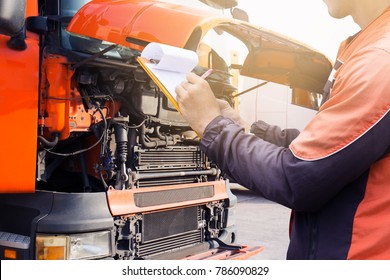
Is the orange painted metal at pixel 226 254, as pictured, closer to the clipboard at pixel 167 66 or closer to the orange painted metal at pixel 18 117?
the orange painted metal at pixel 18 117

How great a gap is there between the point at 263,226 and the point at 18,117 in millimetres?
5270

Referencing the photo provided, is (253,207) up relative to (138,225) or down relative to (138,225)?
down

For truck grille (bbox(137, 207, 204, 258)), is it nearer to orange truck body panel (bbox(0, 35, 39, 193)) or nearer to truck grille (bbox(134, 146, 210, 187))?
truck grille (bbox(134, 146, 210, 187))

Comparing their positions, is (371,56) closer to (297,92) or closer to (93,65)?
(93,65)

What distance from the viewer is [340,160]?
1096mm

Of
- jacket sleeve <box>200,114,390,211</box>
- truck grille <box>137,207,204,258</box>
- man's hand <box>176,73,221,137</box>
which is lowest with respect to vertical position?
truck grille <box>137,207,204,258</box>

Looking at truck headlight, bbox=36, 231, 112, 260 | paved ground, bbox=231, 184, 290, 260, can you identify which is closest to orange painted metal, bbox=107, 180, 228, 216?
truck headlight, bbox=36, 231, 112, 260

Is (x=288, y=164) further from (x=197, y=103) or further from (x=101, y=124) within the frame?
(x=101, y=124)

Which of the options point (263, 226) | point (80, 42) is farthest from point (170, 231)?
point (263, 226)

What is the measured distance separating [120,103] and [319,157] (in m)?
2.22

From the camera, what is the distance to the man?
42.9 inches

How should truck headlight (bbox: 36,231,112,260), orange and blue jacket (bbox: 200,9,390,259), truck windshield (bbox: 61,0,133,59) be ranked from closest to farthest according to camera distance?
1. orange and blue jacket (bbox: 200,9,390,259)
2. truck headlight (bbox: 36,231,112,260)
3. truck windshield (bbox: 61,0,133,59)
